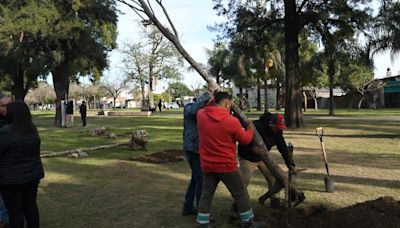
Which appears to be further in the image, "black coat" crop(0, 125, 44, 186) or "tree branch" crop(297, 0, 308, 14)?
"tree branch" crop(297, 0, 308, 14)

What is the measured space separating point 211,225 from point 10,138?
8.67 feet

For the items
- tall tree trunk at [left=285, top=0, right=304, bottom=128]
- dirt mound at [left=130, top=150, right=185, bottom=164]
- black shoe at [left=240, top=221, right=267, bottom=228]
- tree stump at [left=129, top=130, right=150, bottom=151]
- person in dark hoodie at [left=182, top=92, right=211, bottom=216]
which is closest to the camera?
black shoe at [left=240, top=221, right=267, bottom=228]

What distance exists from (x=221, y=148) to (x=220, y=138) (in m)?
0.11

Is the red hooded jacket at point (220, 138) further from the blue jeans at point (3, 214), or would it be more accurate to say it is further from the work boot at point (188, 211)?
the blue jeans at point (3, 214)

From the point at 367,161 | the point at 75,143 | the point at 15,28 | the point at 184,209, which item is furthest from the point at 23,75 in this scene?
the point at 184,209

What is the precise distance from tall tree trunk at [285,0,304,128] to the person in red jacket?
2048 centimetres

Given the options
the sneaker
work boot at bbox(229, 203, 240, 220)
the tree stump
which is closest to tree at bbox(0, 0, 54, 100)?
the tree stump

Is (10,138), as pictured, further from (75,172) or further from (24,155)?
(75,172)

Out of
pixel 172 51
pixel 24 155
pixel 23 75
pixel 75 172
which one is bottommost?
pixel 75 172

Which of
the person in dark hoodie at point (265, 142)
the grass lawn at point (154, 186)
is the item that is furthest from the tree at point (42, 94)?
Answer: the person in dark hoodie at point (265, 142)

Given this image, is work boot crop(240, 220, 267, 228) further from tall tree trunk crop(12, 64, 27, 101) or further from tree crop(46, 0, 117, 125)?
tall tree trunk crop(12, 64, 27, 101)

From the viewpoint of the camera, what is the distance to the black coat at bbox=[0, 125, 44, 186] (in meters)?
5.08

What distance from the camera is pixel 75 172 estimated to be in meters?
11.6

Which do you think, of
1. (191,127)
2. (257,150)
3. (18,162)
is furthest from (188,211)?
(18,162)
